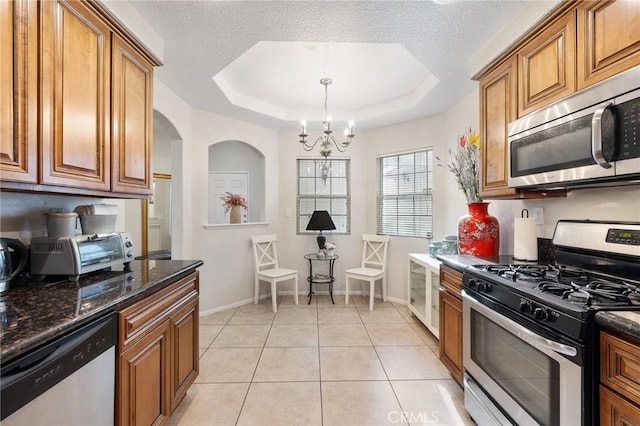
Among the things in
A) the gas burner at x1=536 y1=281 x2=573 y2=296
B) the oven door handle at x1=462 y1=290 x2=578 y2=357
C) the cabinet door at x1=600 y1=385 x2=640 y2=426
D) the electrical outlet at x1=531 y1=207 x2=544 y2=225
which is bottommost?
the cabinet door at x1=600 y1=385 x2=640 y2=426

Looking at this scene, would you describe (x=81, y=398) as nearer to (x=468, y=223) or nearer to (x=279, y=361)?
(x=279, y=361)

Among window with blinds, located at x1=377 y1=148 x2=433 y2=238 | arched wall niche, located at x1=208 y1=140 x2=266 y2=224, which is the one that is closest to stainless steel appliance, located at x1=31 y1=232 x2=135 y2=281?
window with blinds, located at x1=377 y1=148 x2=433 y2=238

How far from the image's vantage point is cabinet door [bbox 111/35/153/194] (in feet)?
5.50

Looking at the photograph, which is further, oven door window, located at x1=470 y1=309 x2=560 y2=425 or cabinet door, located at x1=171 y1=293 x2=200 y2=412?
cabinet door, located at x1=171 y1=293 x2=200 y2=412

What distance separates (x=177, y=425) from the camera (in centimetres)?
173

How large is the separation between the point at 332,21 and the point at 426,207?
271 cm

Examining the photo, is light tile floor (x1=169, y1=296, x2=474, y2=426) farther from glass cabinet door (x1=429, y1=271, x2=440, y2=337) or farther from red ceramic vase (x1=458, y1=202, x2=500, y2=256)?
red ceramic vase (x1=458, y1=202, x2=500, y2=256)

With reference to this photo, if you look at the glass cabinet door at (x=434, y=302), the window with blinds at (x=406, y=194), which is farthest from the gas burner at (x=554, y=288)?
the window with blinds at (x=406, y=194)

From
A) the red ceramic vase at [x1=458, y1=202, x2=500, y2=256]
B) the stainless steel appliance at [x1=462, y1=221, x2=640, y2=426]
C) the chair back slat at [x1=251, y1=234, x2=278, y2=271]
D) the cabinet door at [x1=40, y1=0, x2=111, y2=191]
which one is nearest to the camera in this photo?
the stainless steel appliance at [x1=462, y1=221, x2=640, y2=426]

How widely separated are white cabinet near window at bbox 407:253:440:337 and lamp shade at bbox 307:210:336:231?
4.01ft

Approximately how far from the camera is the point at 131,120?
1820 mm

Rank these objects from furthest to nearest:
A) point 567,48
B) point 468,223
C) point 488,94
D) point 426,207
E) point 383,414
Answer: point 426,207, point 468,223, point 488,94, point 383,414, point 567,48

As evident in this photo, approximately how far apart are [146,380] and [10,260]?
826mm

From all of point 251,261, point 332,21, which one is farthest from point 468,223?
point 251,261
